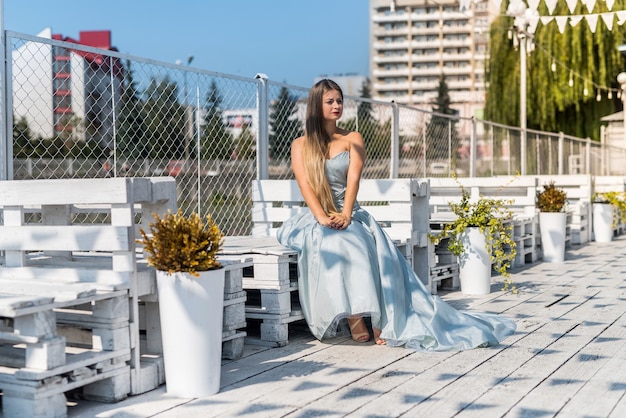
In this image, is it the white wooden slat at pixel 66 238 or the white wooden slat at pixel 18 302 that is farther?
the white wooden slat at pixel 66 238

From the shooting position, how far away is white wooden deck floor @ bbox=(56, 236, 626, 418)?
353 centimetres

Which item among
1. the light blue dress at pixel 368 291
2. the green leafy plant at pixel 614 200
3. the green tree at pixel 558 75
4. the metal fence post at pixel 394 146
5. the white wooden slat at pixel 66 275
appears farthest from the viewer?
the green tree at pixel 558 75

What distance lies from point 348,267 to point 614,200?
9.58m

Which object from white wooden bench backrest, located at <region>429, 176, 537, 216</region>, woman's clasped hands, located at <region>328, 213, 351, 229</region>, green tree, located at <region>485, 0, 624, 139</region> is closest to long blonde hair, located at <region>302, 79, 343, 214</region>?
woman's clasped hands, located at <region>328, 213, 351, 229</region>

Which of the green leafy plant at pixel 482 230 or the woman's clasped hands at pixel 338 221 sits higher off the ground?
the woman's clasped hands at pixel 338 221

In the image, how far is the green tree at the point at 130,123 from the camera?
220 inches

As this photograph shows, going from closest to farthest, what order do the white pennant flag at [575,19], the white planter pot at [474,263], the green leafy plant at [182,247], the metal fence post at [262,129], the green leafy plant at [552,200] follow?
the green leafy plant at [182,247]
the metal fence post at [262,129]
the white planter pot at [474,263]
the green leafy plant at [552,200]
the white pennant flag at [575,19]

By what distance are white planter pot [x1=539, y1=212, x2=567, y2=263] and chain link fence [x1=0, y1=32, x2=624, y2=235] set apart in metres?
1.96

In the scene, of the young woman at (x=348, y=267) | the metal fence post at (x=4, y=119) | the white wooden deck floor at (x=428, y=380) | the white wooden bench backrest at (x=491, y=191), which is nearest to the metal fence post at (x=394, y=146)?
the white wooden bench backrest at (x=491, y=191)

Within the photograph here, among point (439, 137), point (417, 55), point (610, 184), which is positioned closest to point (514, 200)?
point (439, 137)

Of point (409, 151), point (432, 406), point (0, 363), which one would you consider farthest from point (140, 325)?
point (409, 151)

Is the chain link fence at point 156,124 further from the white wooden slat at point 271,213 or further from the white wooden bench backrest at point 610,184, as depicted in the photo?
the white wooden bench backrest at point 610,184

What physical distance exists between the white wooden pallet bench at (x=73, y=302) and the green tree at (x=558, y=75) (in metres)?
19.0

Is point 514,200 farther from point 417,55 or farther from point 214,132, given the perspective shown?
point 417,55
